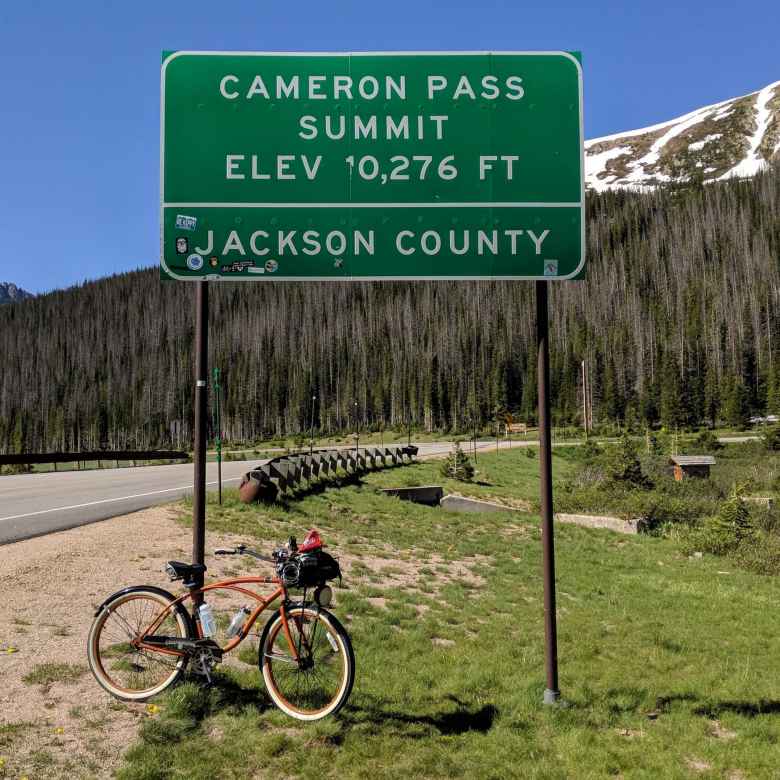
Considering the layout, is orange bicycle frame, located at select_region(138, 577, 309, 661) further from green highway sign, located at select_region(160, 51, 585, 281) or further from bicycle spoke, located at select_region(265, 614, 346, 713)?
green highway sign, located at select_region(160, 51, 585, 281)

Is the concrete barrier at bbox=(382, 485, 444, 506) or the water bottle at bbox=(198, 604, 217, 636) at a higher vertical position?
the water bottle at bbox=(198, 604, 217, 636)

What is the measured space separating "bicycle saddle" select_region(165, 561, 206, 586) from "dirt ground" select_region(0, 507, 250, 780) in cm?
103

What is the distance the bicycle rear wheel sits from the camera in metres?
5.45

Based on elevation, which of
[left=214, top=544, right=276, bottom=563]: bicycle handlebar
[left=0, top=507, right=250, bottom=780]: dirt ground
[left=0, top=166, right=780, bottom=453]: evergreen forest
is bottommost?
[left=0, top=507, right=250, bottom=780]: dirt ground

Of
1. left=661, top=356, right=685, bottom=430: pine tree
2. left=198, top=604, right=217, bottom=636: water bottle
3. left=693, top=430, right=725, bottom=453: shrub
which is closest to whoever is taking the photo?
left=198, top=604, right=217, bottom=636: water bottle

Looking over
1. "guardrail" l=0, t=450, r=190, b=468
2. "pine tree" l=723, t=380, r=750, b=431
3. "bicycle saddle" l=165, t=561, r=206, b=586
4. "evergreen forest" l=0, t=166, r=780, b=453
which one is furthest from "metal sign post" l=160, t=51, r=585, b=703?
"evergreen forest" l=0, t=166, r=780, b=453

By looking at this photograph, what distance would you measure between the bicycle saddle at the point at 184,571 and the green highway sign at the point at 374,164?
8.81 ft

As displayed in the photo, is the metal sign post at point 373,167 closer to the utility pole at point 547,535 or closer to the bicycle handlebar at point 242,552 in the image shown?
the utility pole at point 547,535

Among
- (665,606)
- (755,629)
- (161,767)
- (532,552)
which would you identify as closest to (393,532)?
(532,552)

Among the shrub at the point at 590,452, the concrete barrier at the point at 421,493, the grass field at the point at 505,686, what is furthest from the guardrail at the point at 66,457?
the shrub at the point at 590,452

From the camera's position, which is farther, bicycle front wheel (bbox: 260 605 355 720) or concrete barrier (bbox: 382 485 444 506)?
concrete barrier (bbox: 382 485 444 506)

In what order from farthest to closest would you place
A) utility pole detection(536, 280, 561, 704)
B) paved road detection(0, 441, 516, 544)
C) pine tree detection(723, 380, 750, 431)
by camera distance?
pine tree detection(723, 380, 750, 431) < paved road detection(0, 441, 516, 544) < utility pole detection(536, 280, 561, 704)

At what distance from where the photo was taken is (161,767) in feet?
14.8

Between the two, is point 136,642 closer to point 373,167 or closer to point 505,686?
point 505,686
